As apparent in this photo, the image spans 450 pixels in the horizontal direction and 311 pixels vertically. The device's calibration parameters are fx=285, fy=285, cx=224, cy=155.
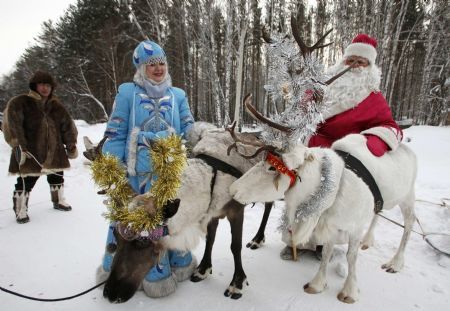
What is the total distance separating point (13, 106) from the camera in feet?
13.8

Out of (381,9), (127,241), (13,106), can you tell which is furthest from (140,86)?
(381,9)

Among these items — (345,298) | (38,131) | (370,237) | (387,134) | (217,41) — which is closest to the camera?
(345,298)

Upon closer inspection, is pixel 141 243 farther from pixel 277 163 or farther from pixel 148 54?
pixel 148 54

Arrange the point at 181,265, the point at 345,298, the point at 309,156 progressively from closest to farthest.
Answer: the point at 309,156
the point at 345,298
the point at 181,265

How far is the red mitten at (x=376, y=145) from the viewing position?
2.59m

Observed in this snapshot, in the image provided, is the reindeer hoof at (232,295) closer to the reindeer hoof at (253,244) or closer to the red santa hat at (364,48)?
the reindeer hoof at (253,244)

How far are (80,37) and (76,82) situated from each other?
10.8ft

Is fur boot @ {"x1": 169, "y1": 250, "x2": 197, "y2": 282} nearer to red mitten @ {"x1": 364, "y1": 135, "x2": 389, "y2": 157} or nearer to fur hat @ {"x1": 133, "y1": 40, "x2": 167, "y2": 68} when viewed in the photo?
fur hat @ {"x1": 133, "y1": 40, "x2": 167, "y2": 68}

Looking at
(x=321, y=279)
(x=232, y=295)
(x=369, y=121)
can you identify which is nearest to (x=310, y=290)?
(x=321, y=279)

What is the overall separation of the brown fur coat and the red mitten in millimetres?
4532

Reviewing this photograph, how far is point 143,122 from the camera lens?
8.25 ft

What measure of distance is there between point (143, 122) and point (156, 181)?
784mm

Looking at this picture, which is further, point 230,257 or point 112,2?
point 112,2

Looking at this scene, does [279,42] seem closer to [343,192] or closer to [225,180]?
[225,180]
